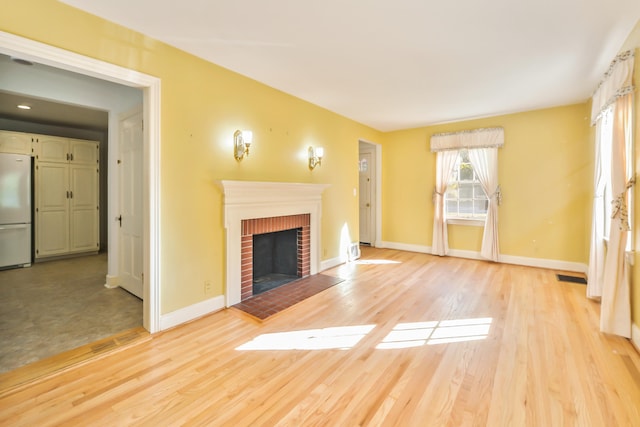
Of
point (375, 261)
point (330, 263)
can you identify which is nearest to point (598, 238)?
point (375, 261)

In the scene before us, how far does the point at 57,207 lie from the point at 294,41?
5.57m

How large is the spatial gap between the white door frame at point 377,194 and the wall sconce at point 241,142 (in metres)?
3.64

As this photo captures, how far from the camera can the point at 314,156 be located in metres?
4.41

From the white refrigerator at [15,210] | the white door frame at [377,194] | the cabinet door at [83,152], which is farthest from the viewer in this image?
the white door frame at [377,194]

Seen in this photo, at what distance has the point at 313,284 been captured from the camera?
3.93 meters

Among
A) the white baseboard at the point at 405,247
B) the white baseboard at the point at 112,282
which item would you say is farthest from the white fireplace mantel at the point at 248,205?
the white baseboard at the point at 405,247

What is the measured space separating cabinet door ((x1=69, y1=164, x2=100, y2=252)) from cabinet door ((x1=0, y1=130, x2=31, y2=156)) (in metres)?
0.68

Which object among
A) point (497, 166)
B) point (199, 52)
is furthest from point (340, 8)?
point (497, 166)

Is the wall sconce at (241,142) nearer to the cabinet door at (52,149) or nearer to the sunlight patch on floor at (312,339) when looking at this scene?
the sunlight patch on floor at (312,339)

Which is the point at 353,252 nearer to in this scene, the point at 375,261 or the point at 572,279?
the point at 375,261

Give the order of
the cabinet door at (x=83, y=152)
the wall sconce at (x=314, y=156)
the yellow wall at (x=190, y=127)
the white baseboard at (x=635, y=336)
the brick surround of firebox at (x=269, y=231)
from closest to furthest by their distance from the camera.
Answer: the yellow wall at (x=190, y=127) → the white baseboard at (x=635, y=336) → the brick surround of firebox at (x=269, y=231) → the wall sconce at (x=314, y=156) → the cabinet door at (x=83, y=152)

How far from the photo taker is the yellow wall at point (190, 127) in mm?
2127

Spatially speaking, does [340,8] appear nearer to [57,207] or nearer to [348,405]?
[348,405]

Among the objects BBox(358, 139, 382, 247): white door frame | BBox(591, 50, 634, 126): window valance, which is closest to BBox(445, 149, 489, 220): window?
BBox(358, 139, 382, 247): white door frame
